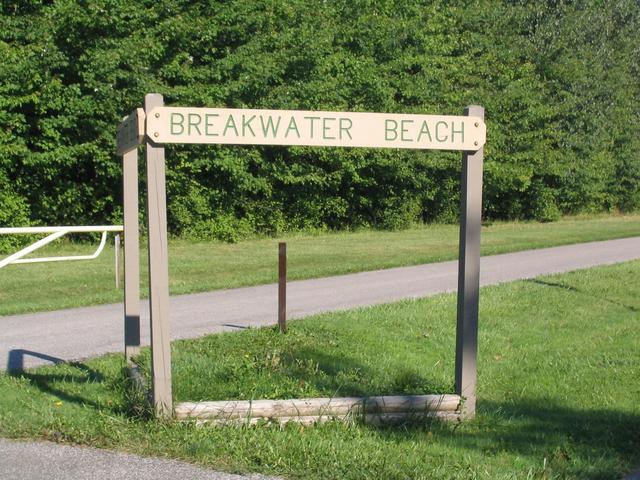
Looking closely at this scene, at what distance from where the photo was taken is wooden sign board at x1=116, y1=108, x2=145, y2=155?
566 cm

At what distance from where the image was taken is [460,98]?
97.8 feet

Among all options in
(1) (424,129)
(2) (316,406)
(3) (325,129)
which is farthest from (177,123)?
(2) (316,406)

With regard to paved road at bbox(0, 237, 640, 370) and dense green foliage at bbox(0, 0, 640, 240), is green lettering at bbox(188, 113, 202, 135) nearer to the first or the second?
paved road at bbox(0, 237, 640, 370)

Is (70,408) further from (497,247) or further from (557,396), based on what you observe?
(497,247)

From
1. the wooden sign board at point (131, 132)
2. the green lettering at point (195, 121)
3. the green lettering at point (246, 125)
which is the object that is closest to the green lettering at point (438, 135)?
the green lettering at point (246, 125)

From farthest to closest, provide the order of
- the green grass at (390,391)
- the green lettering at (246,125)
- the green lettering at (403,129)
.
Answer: the green lettering at (403,129) < the green lettering at (246,125) < the green grass at (390,391)

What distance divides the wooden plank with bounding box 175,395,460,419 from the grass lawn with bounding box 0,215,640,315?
608cm

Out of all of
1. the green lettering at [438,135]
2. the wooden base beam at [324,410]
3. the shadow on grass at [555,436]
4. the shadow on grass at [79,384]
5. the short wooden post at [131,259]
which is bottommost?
the shadow on grass at [555,436]

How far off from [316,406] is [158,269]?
1.37m

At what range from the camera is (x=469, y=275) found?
6.15 meters

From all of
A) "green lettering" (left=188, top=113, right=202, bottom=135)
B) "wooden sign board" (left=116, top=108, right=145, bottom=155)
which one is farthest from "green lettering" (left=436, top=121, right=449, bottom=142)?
"wooden sign board" (left=116, top=108, right=145, bottom=155)

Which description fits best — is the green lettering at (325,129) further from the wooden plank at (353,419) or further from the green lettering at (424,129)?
the wooden plank at (353,419)

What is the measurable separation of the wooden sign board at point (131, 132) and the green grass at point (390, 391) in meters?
1.77

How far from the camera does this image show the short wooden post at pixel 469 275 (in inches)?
241
